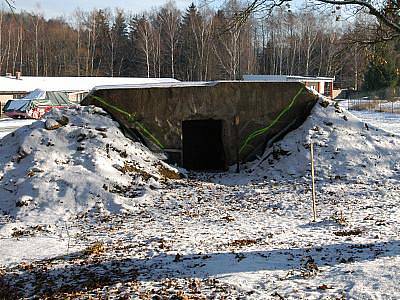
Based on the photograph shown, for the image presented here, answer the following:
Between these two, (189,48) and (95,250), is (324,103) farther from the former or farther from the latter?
(189,48)

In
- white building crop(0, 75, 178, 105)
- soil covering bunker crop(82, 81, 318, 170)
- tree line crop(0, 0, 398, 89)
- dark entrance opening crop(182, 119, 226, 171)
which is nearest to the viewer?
soil covering bunker crop(82, 81, 318, 170)

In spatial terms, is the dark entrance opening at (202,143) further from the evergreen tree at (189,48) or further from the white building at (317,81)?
the evergreen tree at (189,48)

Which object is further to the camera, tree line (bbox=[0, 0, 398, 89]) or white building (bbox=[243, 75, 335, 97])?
tree line (bbox=[0, 0, 398, 89])

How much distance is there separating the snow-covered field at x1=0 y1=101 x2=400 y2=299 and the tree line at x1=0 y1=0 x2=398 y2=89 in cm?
4574

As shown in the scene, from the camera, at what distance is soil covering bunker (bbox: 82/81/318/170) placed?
14.4 m

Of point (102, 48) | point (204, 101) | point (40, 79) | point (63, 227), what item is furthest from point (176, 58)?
point (63, 227)

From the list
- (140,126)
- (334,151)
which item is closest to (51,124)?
(140,126)

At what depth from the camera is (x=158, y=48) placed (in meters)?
63.9

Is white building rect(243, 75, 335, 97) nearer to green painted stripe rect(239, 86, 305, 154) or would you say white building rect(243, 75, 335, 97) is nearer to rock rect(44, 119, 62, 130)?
green painted stripe rect(239, 86, 305, 154)

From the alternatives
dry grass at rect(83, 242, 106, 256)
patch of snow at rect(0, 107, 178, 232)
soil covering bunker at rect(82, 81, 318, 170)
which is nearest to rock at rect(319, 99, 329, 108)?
soil covering bunker at rect(82, 81, 318, 170)

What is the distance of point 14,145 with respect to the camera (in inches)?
492

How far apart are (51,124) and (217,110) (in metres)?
4.67

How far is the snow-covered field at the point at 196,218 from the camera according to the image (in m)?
5.66

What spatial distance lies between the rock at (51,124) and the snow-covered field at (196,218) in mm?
245
